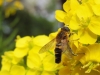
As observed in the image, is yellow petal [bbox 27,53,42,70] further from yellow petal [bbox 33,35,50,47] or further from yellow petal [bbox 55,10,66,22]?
yellow petal [bbox 55,10,66,22]

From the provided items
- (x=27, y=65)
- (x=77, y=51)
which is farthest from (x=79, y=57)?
(x=27, y=65)

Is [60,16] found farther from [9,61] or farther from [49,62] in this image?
[9,61]

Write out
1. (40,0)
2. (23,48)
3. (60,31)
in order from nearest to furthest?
(60,31) → (23,48) → (40,0)

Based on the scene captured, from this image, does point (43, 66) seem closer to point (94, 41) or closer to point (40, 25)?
point (94, 41)

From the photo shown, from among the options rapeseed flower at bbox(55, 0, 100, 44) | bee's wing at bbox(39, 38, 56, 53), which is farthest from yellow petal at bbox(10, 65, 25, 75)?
rapeseed flower at bbox(55, 0, 100, 44)

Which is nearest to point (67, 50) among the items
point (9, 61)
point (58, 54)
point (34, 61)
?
point (58, 54)

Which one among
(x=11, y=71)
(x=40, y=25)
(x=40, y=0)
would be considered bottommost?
(x=11, y=71)
